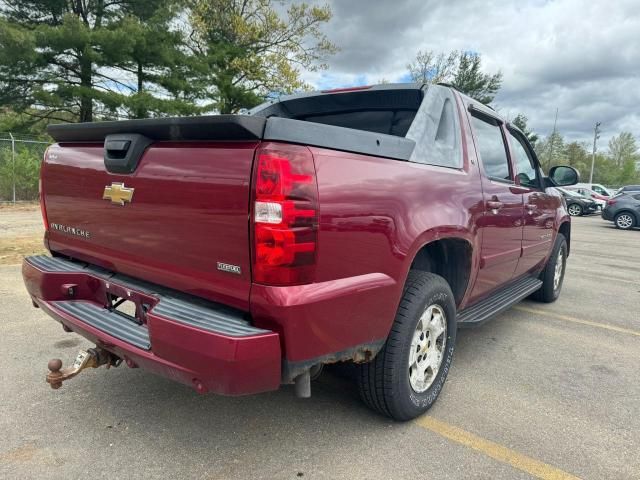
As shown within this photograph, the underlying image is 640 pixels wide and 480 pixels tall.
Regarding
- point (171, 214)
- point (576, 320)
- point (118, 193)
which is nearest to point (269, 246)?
point (171, 214)

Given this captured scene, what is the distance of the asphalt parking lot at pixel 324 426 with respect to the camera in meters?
2.21

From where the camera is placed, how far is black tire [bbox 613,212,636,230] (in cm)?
1705

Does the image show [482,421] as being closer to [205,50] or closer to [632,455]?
[632,455]

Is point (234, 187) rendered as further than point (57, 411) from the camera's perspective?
No

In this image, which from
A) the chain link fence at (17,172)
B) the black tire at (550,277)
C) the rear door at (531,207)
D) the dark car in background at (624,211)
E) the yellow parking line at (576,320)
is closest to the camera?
the rear door at (531,207)

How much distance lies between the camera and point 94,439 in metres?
2.38

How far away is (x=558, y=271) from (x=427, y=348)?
3.56 metres

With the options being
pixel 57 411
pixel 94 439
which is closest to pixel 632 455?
pixel 94 439

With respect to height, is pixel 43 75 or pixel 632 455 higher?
pixel 43 75

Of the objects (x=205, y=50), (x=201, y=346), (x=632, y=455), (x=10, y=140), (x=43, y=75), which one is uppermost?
(x=205, y=50)

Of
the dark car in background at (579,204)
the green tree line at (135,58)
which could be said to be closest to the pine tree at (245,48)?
the green tree line at (135,58)

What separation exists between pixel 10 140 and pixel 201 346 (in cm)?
1606

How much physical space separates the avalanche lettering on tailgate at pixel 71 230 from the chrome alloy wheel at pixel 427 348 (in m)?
1.94

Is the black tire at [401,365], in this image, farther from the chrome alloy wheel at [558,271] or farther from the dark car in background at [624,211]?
the dark car in background at [624,211]
